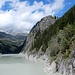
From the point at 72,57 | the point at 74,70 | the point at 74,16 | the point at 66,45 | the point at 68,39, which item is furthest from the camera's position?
the point at 74,16

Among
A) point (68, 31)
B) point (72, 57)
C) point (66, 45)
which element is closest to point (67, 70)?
point (72, 57)

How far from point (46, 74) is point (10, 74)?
8590 mm

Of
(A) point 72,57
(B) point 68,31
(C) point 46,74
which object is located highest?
(B) point 68,31

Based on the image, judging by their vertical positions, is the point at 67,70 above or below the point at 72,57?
below

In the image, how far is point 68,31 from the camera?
5753cm

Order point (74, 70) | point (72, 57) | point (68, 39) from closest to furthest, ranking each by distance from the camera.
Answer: point (74, 70) → point (72, 57) → point (68, 39)

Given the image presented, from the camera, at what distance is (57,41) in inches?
2613

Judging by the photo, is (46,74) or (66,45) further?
(66,45)

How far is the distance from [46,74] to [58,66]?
9.81ft

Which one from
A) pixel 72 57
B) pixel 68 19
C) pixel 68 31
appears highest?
pixel 68 19

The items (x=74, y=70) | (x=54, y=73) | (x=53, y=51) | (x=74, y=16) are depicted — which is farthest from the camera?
(x=74, y=16)

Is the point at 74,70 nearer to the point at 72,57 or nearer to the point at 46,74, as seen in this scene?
the point at 72,57

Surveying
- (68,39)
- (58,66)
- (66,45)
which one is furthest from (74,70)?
(68,39)

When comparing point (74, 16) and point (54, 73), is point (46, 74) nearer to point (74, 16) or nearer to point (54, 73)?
point (54, 73)
